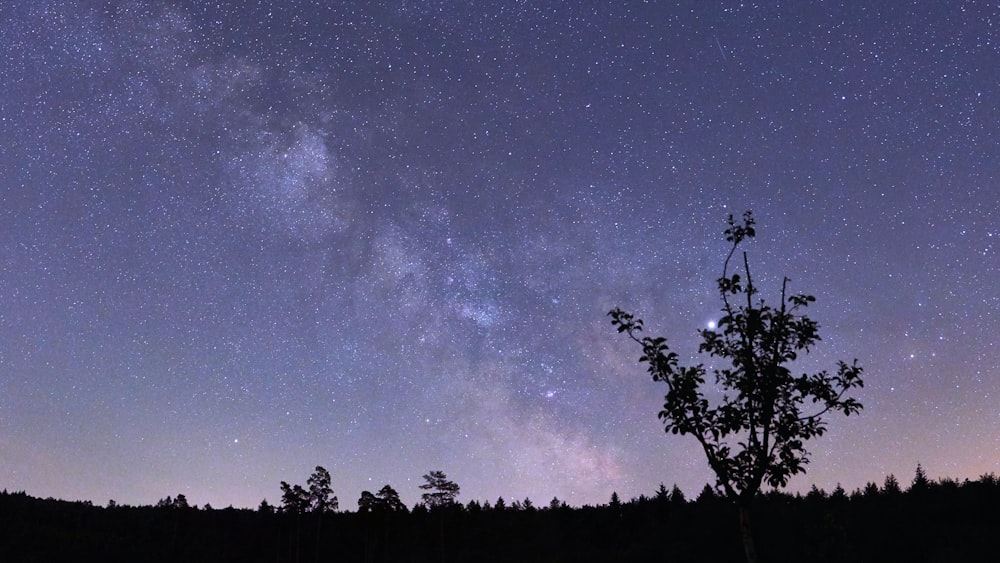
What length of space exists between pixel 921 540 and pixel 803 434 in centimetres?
3774

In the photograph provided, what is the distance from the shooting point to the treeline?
141 feet

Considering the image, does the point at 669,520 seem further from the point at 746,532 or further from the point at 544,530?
the point at 746,532

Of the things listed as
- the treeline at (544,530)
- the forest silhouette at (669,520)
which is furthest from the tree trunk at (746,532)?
the treeline at (544,530)

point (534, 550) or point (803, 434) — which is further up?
point (803, 434)

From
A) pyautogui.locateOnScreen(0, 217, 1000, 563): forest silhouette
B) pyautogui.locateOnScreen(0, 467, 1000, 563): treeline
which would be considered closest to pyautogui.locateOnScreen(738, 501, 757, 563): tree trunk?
pyautogui.locateOnScreen(0, 217, 1000, 563): forest silhouette

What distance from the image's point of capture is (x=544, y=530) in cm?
7725

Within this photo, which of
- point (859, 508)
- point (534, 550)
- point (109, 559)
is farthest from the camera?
point (109, 559)

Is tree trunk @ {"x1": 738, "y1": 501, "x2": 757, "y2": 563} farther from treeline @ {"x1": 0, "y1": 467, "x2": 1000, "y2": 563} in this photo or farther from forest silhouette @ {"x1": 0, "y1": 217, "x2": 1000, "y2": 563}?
treeline @ {"x1": 0, "y1": 467, "x2": 1000, "y2": 563}

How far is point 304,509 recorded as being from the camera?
272 ft

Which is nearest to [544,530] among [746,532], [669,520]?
[669,520]

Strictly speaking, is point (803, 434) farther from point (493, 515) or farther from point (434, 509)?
point (493, 515)

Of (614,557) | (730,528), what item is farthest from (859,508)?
(614,557)

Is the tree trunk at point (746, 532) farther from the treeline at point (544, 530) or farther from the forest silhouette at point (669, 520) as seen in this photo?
the treeline at point (544, 530)

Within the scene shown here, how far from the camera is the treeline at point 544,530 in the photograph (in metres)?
42.9
